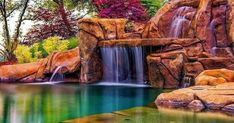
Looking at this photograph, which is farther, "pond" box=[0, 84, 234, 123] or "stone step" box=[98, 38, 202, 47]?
"stone step" box=[98, 38, 202, 47]

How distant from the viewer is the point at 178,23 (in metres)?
14.2

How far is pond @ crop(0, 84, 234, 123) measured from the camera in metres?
7.14

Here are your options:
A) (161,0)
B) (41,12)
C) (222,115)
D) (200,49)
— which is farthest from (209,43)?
(41,12)

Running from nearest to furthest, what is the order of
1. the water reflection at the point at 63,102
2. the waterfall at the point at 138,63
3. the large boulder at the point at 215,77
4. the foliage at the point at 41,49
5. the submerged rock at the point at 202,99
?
the water reflection at the point at 63,102 → the submerged rock at the point at 202,99 → the large boulder at the point at 215,77 → the waterfall at the point at 138,63 → the foliage at the point at 41,49

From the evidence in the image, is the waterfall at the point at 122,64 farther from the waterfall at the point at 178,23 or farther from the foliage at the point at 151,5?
the foliage at the point at 151,5

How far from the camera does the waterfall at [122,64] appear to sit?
13746mm

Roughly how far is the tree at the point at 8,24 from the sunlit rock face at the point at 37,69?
586 cm

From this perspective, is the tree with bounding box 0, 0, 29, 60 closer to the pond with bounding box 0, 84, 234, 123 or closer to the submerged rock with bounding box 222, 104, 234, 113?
the pond with bounding box 0, 84, 234, 123

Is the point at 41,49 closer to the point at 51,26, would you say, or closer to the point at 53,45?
the point at 53,45

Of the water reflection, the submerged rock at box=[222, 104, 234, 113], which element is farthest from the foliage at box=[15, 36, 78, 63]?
the submerged rock at box=[222, 104, 234, 113]

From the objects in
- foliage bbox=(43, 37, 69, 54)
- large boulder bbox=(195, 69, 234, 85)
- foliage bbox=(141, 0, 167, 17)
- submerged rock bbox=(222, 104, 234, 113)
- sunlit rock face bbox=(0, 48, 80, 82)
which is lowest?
submerged rock bbox=(222, 104, 234, 113)

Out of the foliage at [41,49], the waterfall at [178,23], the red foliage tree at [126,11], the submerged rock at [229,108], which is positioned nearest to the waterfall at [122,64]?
the waterfall at [178,23]

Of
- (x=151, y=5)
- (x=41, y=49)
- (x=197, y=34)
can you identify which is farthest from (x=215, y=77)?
(x=151, y=5)

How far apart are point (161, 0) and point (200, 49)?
37.9ft
